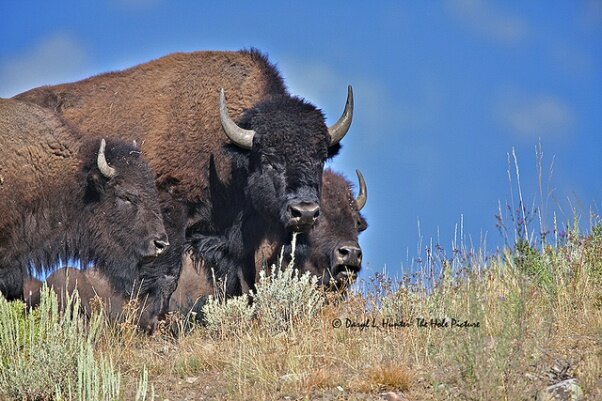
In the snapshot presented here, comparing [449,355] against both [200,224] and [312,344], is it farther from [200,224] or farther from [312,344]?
[200,224]

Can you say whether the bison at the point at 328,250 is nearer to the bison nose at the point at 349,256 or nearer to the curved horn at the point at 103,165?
the bison nose at the point at 349,256

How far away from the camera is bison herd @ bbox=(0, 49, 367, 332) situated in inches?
421

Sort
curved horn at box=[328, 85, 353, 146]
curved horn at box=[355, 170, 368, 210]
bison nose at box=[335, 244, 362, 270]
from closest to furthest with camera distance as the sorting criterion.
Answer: bison nose at box=[335, 244, 362, 270], curved horn at box=[328, 85, 353, 146], curved horn at box=[355, 170, 368, 210]

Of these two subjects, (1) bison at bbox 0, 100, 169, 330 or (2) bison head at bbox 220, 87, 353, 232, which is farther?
(2) bison head at bbox 220, 87, 353, 232

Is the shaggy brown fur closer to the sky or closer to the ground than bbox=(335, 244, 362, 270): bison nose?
closer to the sky

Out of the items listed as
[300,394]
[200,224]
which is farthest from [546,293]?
[200,224]

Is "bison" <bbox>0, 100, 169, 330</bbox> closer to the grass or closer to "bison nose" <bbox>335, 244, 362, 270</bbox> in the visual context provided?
the grass

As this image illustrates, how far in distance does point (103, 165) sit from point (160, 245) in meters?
1.08

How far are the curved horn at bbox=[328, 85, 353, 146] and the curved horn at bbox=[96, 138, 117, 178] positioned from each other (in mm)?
2564

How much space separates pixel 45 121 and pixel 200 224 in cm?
213

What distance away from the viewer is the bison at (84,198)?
10609 millimetres

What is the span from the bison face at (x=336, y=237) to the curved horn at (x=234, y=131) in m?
1.47

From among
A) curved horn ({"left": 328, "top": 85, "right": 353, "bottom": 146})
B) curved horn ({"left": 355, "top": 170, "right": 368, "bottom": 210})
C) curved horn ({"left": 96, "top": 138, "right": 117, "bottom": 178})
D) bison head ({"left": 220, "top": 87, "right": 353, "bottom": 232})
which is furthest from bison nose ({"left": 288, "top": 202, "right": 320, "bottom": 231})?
curved horn ({"left": 355, "top": 170, "right": 368, "bottom": 210})

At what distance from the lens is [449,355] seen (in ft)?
22.0
